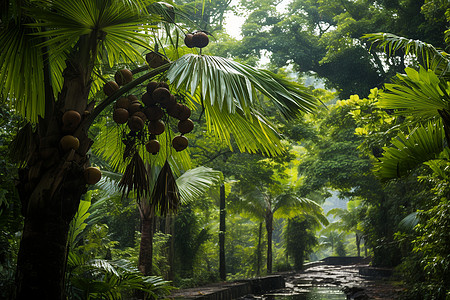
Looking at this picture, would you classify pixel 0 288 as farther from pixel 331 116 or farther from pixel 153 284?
pixel 331 116

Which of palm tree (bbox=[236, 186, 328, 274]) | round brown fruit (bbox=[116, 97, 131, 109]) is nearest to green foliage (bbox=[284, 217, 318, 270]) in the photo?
palm tree (bbox=[236, 186, 328, 274])

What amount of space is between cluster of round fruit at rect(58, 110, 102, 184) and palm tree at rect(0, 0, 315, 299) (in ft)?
0.07

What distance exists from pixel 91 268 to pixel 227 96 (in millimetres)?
3135

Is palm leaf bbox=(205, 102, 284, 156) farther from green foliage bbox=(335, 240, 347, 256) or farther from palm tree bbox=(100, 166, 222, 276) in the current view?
green foliage bbox=(335, 240, 347, 256)

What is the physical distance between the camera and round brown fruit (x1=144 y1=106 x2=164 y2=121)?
116 inches

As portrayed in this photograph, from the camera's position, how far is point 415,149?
460 centimetres

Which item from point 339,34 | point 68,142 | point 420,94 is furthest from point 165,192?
point 339,34

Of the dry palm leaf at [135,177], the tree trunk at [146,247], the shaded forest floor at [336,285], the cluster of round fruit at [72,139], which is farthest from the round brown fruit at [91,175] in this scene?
the shaded forest floor at [336,285]

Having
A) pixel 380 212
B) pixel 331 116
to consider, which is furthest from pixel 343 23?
pixel 380 212

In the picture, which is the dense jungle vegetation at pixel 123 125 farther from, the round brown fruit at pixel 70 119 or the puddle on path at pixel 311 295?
the puddle on path at pixel 311 295

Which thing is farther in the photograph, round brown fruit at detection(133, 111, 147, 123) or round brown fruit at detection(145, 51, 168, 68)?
round brown fruit at detection(145, 51, 168, 68)

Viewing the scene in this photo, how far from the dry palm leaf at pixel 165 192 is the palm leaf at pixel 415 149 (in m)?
2.55

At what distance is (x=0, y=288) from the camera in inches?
159

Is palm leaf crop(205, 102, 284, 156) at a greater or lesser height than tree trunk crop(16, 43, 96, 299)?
greater
